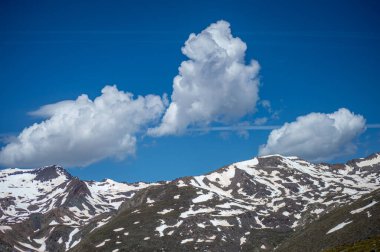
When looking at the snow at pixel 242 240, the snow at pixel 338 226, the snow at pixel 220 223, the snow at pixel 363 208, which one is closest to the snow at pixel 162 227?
the snow at pixel 220 223

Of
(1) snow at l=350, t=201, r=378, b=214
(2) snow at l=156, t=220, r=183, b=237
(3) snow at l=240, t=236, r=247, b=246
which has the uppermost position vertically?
(2) snow at l=156, t=220, r=183, b=237

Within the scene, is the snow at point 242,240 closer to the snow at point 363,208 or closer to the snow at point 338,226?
the snow at point 338,226

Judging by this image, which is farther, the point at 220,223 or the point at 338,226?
the point at 220,223

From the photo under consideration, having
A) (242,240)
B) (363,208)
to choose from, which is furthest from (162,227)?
(363,208)

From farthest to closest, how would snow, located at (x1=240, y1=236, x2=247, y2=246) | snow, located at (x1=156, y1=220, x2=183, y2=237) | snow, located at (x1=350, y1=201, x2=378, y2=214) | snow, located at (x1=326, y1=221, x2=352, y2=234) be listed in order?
1. snow, located at (x1=156, y1=220, x2=183, y2=237)
2. snow, located at (x1=240, y1=236, x2=247, y2=246)
3. snow, located at (x1=350, y1=201, x2=378, y2=214)
4. snow, located at (x1=326, y1=221, x2=352, y2=234)

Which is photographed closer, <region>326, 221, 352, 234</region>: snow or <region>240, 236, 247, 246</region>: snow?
Result: <region>326, 221, 352, 234</region>: snow

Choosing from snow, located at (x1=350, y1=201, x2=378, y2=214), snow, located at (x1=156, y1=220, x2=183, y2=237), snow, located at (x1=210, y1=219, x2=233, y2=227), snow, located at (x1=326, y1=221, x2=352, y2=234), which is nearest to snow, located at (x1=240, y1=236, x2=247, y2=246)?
snow, located at (x1=210, y1=219, x2=233, y2=227)

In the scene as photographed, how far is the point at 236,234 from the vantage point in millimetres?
188375

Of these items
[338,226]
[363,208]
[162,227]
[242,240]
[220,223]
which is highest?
[220,223]

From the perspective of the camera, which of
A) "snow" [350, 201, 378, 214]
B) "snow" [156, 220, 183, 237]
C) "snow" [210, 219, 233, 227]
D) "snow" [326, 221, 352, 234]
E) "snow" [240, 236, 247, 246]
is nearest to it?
"snow" [326, 221, 352, 234]

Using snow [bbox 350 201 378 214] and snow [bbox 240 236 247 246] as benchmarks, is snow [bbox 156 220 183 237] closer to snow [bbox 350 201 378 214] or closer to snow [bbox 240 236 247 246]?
snow [bbox 240 236 247 246]

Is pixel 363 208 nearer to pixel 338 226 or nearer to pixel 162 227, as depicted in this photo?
pixel 338 226

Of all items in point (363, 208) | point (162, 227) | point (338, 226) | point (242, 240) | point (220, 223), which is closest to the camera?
point (338, 226)

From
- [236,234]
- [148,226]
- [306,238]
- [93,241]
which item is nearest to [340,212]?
[306,238]
